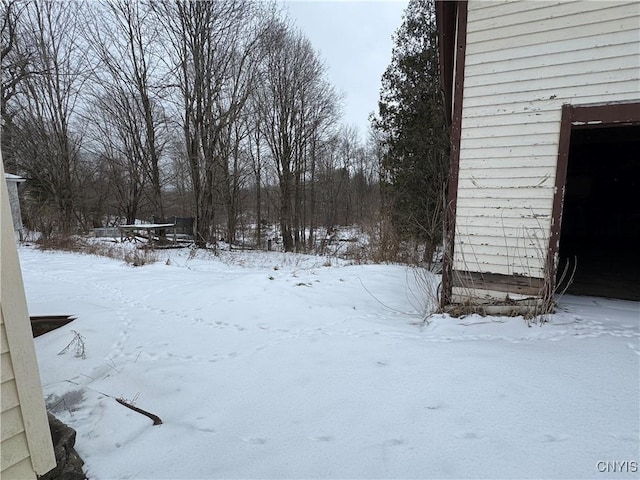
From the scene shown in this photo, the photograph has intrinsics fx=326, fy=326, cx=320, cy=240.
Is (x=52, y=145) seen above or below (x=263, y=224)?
above

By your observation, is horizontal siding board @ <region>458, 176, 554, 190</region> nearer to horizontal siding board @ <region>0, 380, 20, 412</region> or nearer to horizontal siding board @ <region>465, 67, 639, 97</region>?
horizontal siding board @ <region>465, 67, 639, 97</region>

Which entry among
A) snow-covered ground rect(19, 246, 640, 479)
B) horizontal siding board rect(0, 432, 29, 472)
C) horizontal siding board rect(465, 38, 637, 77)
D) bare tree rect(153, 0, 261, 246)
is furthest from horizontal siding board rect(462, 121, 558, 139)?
bare tree rect(153, 0, 261, 246)

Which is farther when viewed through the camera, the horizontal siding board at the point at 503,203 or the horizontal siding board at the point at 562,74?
the horizontal siding board at the point at 503,203

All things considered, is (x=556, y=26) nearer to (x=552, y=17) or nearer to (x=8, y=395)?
(x=552, y=17)

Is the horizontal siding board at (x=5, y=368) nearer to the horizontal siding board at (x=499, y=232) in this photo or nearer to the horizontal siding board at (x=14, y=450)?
the horizontal siding board at (x=14, y=450)

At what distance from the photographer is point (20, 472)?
1.55 m

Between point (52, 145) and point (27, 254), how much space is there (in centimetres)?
937

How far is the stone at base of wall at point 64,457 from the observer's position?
1.68 metres

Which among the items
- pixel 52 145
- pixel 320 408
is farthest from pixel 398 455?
pixel 52 145

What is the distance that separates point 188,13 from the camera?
508 inches

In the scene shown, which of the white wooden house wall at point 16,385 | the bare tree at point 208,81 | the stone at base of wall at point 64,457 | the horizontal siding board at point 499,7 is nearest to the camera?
the white wooden house wall at point 16,385

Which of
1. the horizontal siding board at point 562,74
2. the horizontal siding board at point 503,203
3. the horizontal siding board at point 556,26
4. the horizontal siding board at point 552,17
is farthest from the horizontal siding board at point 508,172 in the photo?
the horizontal siding board at point 552,17

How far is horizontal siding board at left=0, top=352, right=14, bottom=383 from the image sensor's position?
1.49 m

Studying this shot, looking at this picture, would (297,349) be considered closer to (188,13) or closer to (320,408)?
(320,408)
